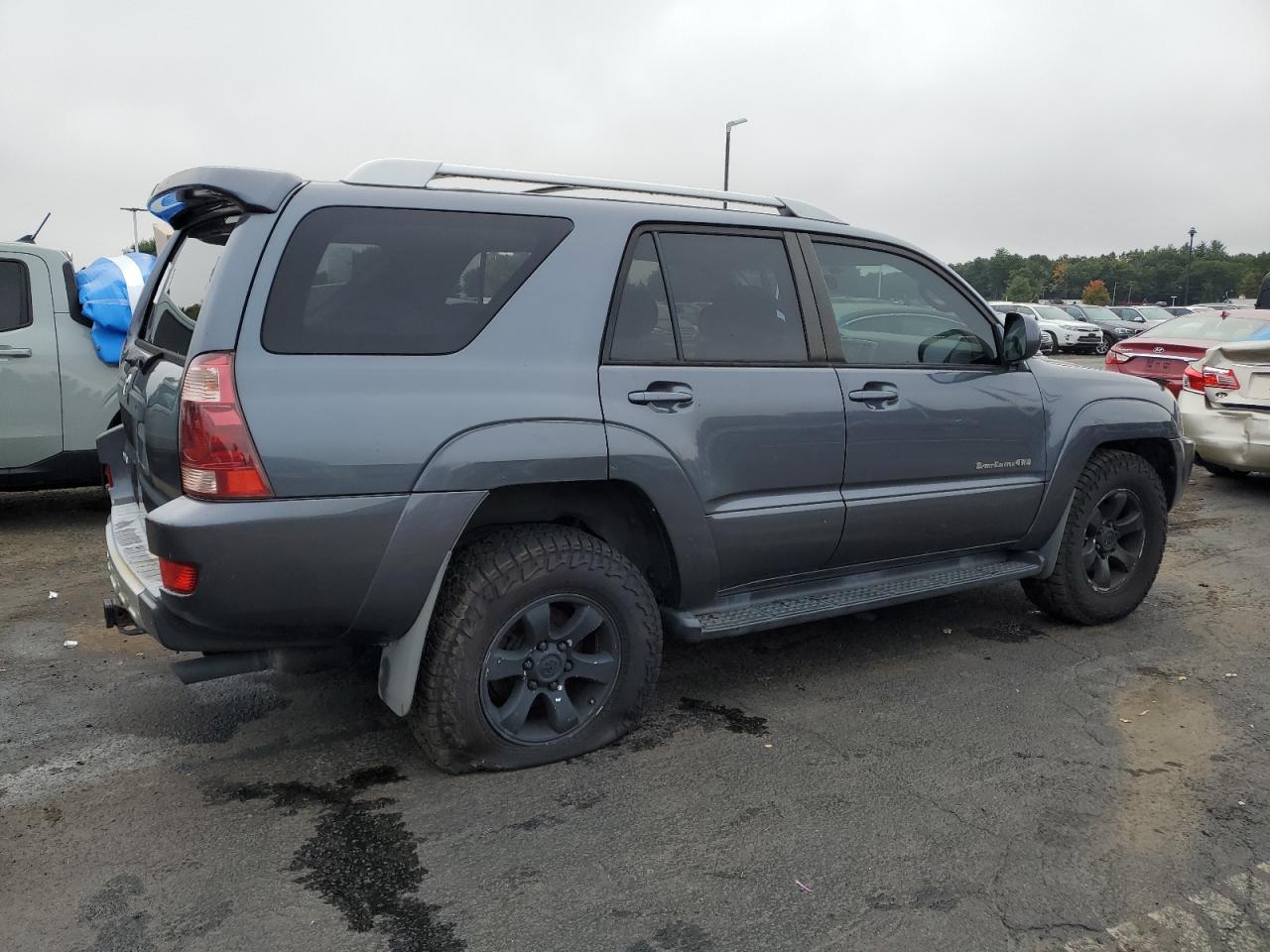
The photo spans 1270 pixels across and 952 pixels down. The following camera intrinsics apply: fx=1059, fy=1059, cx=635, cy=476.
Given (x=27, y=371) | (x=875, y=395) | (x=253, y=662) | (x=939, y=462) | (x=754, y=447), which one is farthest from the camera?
(x=27, y=371)

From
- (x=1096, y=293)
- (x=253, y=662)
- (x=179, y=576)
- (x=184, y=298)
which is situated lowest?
(x=253, y=662)

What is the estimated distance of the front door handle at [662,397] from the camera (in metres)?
3.40

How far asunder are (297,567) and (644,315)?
1390 millimetres

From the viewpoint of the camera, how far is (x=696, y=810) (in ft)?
10.3

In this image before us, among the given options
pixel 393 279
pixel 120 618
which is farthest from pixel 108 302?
pixel 393 279

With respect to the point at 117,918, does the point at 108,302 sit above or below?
above

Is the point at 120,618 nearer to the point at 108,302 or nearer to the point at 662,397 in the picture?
the point at 662,397

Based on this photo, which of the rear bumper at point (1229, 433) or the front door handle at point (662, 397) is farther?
the rear bumper at point (1229, 433)

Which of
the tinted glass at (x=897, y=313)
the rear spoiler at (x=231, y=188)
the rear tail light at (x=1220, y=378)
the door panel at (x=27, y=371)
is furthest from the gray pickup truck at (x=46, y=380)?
the rear tail light at (x=1220, y=378)

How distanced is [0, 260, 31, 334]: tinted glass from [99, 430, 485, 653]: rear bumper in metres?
4.40

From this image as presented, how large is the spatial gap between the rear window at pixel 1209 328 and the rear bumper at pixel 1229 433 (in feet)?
9.33

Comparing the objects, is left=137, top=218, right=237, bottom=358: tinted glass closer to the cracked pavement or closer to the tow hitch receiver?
the tow hitch receiver

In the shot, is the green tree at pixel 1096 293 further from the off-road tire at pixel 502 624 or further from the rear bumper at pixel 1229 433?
the off-road tire at pixel 502 624

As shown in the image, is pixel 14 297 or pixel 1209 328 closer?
pixel 14 297
